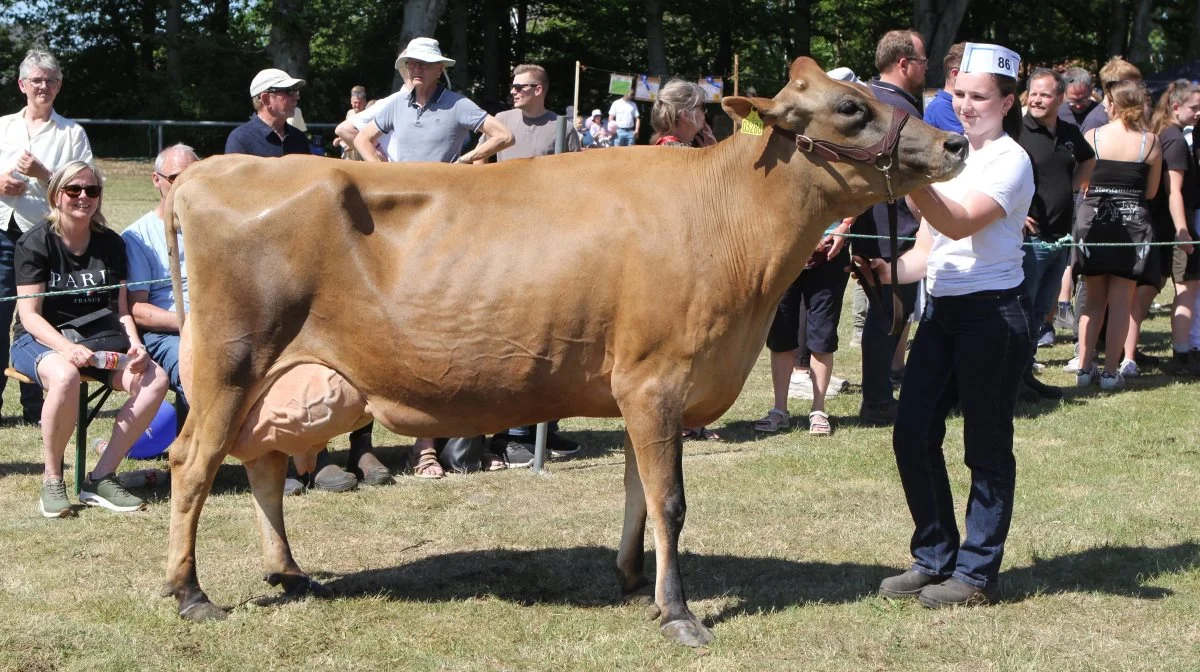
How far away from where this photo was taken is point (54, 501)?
6691mm

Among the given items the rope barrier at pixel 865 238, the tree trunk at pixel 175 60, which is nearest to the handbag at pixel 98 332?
the rope barrier at pixel 865 238

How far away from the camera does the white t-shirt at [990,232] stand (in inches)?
197

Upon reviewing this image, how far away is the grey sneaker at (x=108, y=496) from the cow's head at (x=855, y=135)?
160 inches

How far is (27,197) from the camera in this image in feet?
28.2

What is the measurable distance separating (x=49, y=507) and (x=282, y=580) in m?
1.96

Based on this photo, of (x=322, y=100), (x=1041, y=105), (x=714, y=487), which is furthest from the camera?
(x=322, y=100)

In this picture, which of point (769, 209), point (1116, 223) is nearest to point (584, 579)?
point (769, 209)

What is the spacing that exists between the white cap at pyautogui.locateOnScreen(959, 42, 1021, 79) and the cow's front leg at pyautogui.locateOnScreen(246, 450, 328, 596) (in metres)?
3.41

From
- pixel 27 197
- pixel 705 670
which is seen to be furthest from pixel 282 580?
pixel 27 197

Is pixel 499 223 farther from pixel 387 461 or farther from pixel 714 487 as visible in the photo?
pixel 387 461

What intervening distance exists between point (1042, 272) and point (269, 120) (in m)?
6.08

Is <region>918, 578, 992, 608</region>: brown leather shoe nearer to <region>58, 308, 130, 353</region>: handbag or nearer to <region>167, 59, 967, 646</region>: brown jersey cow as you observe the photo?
<region>167, 59, 967, 646</region>: brown jersey cow

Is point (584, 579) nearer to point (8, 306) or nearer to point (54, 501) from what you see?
point (54, 501)

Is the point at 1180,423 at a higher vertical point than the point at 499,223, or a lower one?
lower
